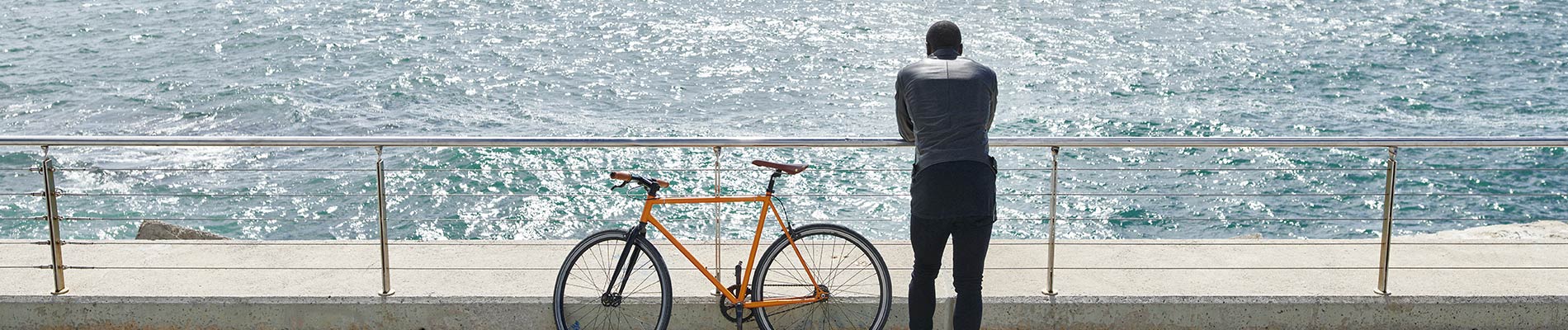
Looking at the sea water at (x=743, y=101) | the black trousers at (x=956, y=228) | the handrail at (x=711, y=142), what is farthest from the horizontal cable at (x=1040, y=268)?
the sea water at (x=743, y=101)

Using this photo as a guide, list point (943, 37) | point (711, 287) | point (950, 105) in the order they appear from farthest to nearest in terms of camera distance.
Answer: point (711, 287)
point (943, 37)
point (950, 105)

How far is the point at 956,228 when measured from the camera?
462cm

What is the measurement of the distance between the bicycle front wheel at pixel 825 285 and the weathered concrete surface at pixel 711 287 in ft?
0.61

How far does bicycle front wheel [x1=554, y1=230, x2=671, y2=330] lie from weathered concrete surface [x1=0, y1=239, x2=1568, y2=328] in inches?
5.9

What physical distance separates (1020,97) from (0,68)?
21.0 metres

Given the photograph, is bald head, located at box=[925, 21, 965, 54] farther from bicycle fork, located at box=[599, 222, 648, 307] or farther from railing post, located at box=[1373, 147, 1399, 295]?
railing post, located at box=[1373, 147, 1399, 295]

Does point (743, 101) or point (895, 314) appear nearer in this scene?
point (895, 314)

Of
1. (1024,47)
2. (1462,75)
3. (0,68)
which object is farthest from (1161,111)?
(0,68)

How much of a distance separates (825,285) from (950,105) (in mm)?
1124

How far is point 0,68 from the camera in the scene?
2794 cm

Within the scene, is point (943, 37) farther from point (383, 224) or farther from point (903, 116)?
point (383, 224)

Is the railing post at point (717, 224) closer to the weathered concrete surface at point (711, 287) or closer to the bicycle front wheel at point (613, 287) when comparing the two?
the weathered concrete surface at point (711, 287)

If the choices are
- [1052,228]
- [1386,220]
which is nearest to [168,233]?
[1052,228]

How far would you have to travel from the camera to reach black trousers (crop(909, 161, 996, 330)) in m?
4.48
